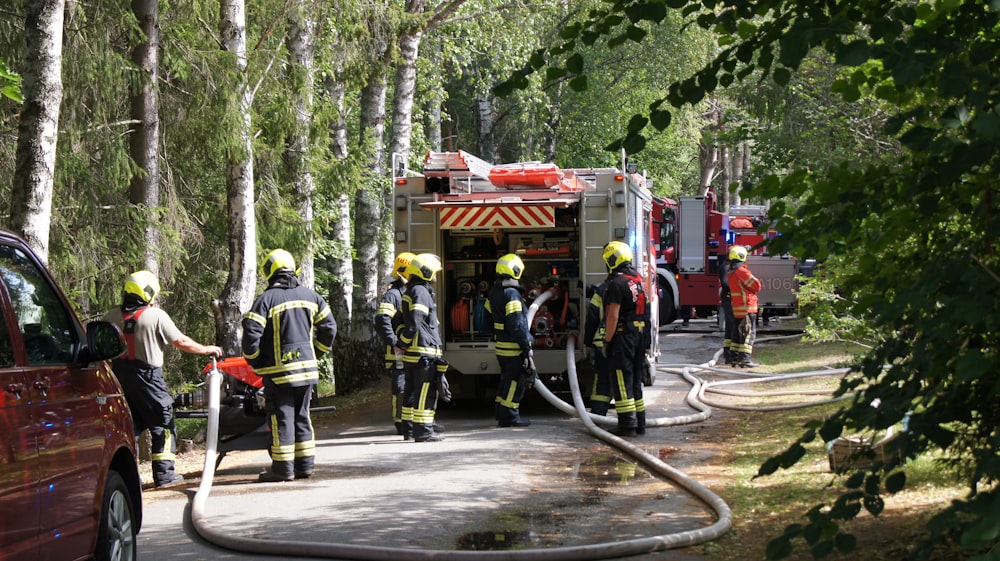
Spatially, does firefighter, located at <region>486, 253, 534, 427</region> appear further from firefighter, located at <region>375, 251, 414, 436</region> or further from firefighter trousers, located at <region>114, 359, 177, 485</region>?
firefighter trousers, located at <region>114, 359, 177, 485</region>

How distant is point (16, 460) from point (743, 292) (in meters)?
14.3

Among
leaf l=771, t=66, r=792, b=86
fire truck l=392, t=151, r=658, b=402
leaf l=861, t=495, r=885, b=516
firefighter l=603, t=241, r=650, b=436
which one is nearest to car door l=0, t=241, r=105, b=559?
leaf l=861, t=495, r=885, b=516

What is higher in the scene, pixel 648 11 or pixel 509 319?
pixel 648 11

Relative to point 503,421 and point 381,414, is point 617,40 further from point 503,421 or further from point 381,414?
point 381,414

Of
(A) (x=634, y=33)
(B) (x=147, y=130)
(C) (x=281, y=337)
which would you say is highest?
(B) (x=147, y=130)

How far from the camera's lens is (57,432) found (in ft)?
15.5

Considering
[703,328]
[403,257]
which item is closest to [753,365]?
[403,257]

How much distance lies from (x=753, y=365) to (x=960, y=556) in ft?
40.5

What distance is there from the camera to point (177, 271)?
562 inches

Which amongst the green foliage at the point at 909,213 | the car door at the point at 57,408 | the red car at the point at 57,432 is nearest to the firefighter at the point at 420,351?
the red car at the point at 57,432

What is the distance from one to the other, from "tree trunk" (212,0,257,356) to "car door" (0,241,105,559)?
710 centimetres

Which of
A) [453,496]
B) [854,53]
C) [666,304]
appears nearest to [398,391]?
[453,496]

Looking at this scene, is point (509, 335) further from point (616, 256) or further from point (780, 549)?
point (780, 549)

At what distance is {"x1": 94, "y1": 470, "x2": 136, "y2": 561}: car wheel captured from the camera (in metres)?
5.24
